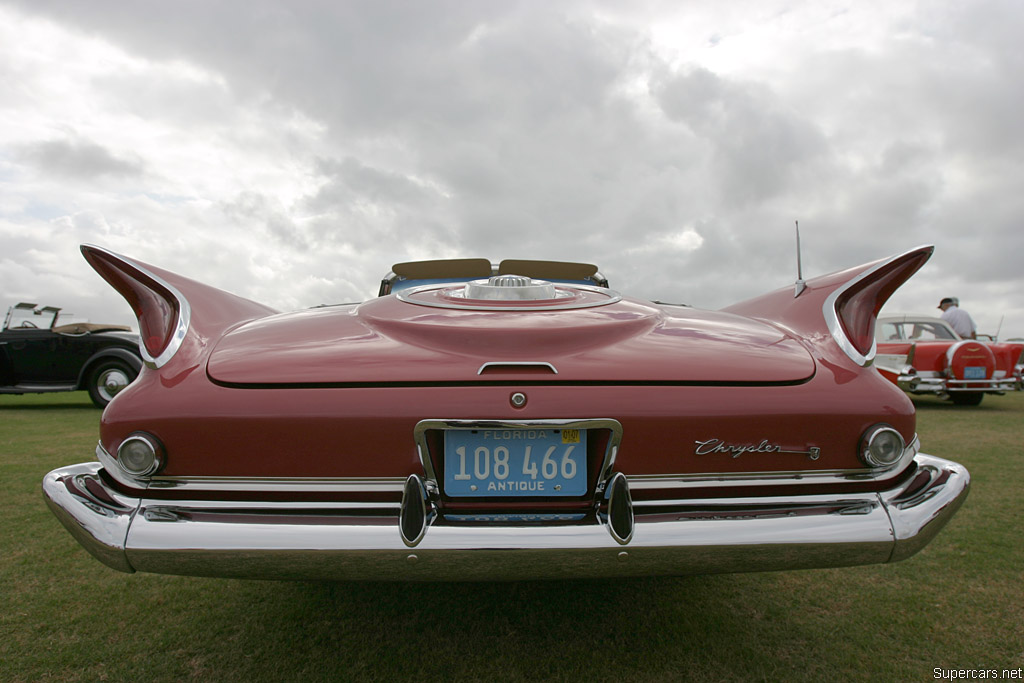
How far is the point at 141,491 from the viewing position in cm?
151

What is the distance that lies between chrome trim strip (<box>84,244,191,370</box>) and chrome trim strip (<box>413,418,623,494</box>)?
77 cm

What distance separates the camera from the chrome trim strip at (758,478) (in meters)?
1.49

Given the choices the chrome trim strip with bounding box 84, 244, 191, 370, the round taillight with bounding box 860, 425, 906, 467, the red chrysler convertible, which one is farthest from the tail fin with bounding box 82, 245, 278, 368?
the round taillight with bounding box 860, 425, 906, 467

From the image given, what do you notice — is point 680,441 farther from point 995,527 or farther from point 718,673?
point 995,527

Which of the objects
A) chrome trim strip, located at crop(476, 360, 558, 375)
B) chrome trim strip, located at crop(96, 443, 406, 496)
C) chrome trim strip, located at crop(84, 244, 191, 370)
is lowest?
chrome trim strip, located at crop(96, 443, 406, 496)

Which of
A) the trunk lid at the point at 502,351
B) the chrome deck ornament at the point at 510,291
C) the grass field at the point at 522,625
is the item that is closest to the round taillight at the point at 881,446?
the trunk lid at the point at 502,351

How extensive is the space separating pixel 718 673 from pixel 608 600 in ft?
1.62

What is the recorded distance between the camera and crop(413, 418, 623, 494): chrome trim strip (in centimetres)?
143

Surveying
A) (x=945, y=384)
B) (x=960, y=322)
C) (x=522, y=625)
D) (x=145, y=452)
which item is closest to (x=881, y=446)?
(x=522, y=625)

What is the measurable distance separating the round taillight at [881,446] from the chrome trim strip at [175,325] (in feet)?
6.05

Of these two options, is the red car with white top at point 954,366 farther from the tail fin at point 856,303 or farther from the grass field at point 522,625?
the tail fin at point 856,303

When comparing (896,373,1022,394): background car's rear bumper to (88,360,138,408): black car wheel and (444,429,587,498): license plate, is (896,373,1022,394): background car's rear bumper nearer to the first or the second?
(444,429,587,498): license plate

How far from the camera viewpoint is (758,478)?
152 centimetres

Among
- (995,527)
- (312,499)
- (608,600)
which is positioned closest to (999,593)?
(995,527)
